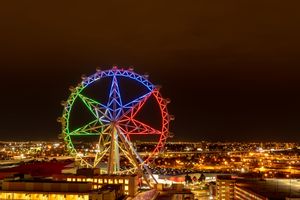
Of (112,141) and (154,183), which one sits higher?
(112,141)

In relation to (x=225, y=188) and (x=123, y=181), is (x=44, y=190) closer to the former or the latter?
(x=123, y=181)

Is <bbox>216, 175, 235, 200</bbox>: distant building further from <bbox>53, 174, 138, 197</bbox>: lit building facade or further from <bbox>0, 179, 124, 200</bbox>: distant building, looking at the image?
<bbox>0, 179, 124, 200</bbox>: distant building

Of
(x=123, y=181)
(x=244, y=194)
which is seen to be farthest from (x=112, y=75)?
(x=244, y=194)

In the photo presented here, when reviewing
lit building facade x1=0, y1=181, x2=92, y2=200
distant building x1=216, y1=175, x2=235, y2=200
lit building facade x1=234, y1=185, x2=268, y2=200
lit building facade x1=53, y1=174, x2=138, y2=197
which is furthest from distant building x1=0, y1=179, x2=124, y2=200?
distant building x1=216, y1=175, x2=235, y2=200

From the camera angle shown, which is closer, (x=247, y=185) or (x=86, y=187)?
(x=86, y=187)

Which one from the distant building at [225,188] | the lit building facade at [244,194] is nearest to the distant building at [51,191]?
the lit building facade at [244,194]

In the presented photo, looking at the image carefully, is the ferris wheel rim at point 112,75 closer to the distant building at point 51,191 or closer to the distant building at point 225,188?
the distant building at point 51,191

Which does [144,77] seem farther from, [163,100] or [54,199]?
[54,199]

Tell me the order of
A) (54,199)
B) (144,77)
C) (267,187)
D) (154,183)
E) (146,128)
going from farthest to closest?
(267,187) → (154,183) → (144,77) → (146,128) → (54,199)

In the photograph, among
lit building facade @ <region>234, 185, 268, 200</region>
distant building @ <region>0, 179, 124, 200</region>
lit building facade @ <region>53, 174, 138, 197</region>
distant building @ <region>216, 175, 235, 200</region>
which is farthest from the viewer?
distant building @ <region>216, 175, 235, 200</region>

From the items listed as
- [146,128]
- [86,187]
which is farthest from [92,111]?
[86,187]

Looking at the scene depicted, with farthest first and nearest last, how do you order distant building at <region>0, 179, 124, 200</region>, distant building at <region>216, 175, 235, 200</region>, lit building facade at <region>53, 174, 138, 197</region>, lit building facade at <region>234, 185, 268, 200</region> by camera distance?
distant building at <region>216, 175, 235, 200</region> → lit building facade at <region>234, 185, 268, 200</region> → lit building facade at <region>53, 174, 138, 197</region> → distant building at <region>0, 179, 124, 200</region>
